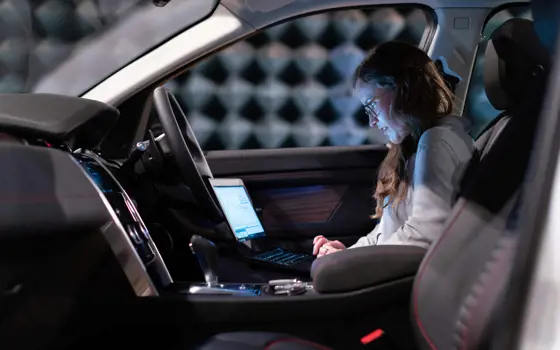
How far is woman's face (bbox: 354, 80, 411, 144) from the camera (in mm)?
1553

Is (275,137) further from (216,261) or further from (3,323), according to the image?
(3,323)

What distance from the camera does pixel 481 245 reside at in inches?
36.1

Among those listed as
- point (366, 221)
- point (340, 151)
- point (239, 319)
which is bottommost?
point (366, 221)

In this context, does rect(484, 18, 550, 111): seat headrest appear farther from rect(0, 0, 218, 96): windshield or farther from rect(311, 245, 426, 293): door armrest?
rect(0, 0, 218, 96): windshield

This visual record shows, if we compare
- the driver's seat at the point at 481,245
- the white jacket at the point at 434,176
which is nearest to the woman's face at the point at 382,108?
the white jacket at the point at 434,176

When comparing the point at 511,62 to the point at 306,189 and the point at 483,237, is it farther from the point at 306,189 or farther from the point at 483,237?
the point at 306,189

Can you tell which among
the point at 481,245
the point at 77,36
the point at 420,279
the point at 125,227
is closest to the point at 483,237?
the point at 481,245

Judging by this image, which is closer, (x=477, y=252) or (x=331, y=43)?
(x=477, y=252)

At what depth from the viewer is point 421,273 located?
3.35 feet

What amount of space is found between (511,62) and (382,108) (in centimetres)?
49

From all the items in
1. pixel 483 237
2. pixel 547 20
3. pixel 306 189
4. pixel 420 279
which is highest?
pixel 547 20

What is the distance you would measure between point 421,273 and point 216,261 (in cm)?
57

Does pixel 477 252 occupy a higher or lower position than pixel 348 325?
higher

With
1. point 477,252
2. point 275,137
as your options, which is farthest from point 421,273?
point 275,137
